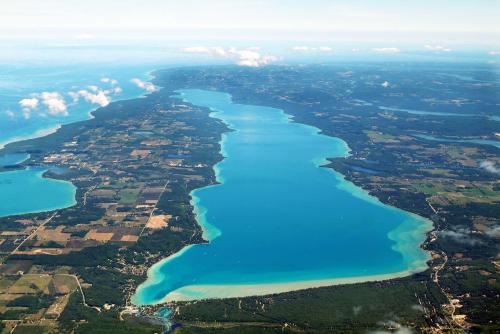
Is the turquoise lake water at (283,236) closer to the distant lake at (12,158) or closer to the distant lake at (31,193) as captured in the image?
the distant lake at (31,193)

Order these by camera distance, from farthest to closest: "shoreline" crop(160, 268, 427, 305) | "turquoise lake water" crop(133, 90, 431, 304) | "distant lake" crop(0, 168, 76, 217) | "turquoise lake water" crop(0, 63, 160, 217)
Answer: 1. "turquoise lake water" crop(0, 63, 160, 217)
2. "distant lake" crop(0, 168, 76, 217)
3. "turquoise lake water" crop(133, 90, 431, 304)
4. "shoreline" crop(160, 268, 427, 305)

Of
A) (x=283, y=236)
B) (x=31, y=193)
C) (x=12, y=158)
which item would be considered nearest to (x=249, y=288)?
(x=283, y=236)

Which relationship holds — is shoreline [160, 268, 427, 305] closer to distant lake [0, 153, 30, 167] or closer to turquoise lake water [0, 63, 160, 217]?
turquoise lake water [0, 63, 160, 217]

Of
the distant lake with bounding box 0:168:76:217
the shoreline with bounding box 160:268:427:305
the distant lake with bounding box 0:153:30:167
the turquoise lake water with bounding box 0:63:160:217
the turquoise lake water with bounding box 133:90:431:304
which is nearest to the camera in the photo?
the shoreline with bounding box 160:268:427:305

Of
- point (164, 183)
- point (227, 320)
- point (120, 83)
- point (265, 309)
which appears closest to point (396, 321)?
point (265, 309)

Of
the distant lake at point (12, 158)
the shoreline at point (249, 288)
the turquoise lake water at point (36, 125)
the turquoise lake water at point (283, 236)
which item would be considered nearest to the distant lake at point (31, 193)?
the turquoise lake water at point (36, 125)

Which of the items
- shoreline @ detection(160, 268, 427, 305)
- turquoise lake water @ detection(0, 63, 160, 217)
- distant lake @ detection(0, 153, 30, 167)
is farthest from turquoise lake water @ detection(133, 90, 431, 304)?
distant lake @ detection(0, 153, 30, 167)

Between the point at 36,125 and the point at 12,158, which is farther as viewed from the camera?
the point at 36,125

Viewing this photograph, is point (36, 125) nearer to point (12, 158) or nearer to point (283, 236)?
point (12, 158)
